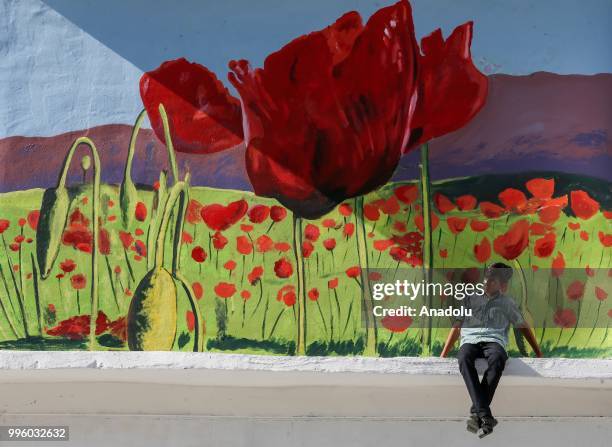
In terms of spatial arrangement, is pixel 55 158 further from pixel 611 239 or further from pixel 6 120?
pixel 611 239

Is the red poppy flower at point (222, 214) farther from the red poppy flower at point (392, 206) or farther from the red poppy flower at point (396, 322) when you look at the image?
the red poppy flower at point (396, 322)

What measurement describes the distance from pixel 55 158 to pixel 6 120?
0.42 metres

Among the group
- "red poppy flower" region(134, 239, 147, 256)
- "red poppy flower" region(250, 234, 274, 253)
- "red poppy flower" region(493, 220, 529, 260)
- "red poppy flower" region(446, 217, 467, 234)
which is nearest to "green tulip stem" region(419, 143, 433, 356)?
"red poppy flower" region(446, 217, 467, 234)

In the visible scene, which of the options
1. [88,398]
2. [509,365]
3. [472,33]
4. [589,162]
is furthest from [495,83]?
[88,398]

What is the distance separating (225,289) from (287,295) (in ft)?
1.35

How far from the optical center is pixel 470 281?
18.5 feet

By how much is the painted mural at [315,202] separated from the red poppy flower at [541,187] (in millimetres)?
14

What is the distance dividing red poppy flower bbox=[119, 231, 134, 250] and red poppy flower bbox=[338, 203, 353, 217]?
4.57 ft

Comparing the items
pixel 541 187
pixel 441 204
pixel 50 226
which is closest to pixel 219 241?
pixel 50 226

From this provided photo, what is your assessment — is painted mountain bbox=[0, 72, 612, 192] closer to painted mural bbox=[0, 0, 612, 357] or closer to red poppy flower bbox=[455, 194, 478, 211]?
painted mural bbox=[0, 0, 612, 357]

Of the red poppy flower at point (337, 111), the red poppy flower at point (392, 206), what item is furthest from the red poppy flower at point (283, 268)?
the red poppy flower at point (392, 206)

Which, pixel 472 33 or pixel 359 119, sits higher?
pixel 472 33

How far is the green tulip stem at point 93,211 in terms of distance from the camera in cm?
572

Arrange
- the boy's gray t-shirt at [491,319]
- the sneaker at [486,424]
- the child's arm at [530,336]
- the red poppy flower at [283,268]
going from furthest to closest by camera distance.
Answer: the red poppy flower at [283,268] < the child's arm at [530,336] < the boy's gray t-shirt at [491,319] < the sneaker at [486,424]
